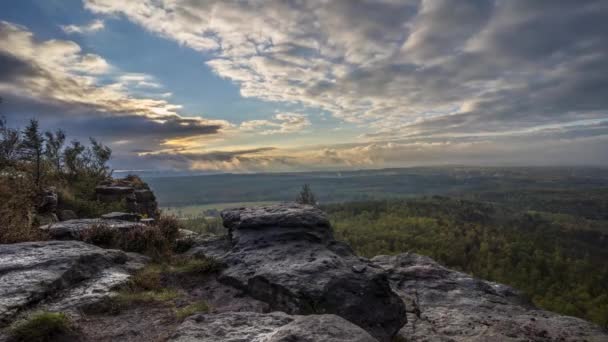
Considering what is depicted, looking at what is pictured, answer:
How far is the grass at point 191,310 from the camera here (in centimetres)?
759

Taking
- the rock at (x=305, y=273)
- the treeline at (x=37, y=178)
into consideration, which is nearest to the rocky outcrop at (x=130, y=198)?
the treeline at (x=37, y=178)

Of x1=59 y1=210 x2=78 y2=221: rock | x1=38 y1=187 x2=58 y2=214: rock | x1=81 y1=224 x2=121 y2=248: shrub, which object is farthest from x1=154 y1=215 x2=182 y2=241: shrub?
x1=38 y1=187 x2=58 y2=214: rock

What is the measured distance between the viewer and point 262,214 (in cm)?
1401

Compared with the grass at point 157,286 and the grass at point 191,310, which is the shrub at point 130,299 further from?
the grass at point 191,310

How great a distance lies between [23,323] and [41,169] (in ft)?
71.9

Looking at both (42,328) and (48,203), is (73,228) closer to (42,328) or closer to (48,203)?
(48,203)

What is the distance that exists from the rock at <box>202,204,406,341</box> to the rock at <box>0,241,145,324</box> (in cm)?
359

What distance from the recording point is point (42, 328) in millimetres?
6219

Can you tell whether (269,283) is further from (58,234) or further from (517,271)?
(517,271)

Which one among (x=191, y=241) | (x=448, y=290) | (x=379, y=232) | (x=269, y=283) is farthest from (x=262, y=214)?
(x=379, y=232)

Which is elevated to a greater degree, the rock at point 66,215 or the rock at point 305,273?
the rock at point 66,215

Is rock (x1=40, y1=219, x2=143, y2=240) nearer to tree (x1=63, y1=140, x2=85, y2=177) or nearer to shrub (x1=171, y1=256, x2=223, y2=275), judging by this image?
shrub (x1=171, y1=256, x2=223, y2=275)

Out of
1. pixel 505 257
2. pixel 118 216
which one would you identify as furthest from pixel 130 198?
pixel 505 257

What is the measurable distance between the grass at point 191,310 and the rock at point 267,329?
103 cm
